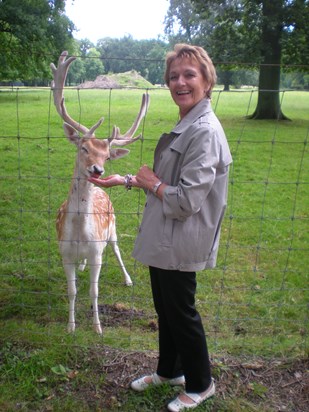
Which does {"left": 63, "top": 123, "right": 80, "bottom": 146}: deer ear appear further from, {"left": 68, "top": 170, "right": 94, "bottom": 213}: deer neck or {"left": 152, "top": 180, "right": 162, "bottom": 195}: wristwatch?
{"left": 152, "top": 180, "right": 162, "bottom": 195}: wristwatch

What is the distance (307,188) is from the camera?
8.17 meters

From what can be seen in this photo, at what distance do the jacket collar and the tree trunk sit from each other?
15612 millimetres

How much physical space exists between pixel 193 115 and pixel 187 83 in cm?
17

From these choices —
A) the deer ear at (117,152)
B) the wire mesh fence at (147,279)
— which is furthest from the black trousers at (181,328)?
the deer ear at (117,152)

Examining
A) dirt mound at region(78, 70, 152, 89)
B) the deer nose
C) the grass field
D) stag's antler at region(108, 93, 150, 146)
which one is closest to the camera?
the grass field

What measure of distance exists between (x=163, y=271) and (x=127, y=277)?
95.9 inches

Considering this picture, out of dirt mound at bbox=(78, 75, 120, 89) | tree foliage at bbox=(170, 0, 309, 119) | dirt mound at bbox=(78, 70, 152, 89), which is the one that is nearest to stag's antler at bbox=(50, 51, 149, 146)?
dirt mound at bbox=(78, 75, 120, 89)

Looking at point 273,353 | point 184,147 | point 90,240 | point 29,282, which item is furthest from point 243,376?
point 29,282

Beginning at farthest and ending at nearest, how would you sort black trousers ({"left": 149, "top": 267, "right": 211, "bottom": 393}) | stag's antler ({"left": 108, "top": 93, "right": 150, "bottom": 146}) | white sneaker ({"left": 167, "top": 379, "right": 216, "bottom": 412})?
stag's antler ({"left": 108, "top": 93, "right": 150, "bottom": 146})
white sneaker ({"left": 167, "top": 379, "right": 216, "bottom": 412})
black trousers ({"left": 149, "top": 267, "right": 211, "bottom": 393})

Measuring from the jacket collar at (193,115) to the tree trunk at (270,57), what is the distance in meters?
15.6

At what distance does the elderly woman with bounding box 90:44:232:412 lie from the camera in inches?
87.5

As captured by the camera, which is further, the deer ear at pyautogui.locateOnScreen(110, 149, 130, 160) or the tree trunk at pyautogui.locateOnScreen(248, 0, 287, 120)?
the tree trunk at pyautogui.locateOnScreen(248, 0, 287, 120)

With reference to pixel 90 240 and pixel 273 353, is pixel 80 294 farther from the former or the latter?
pixel 273 353

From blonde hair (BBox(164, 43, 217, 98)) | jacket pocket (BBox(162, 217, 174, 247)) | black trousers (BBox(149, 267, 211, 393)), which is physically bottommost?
black trousers (BBox(149, 267, 211, 393))
